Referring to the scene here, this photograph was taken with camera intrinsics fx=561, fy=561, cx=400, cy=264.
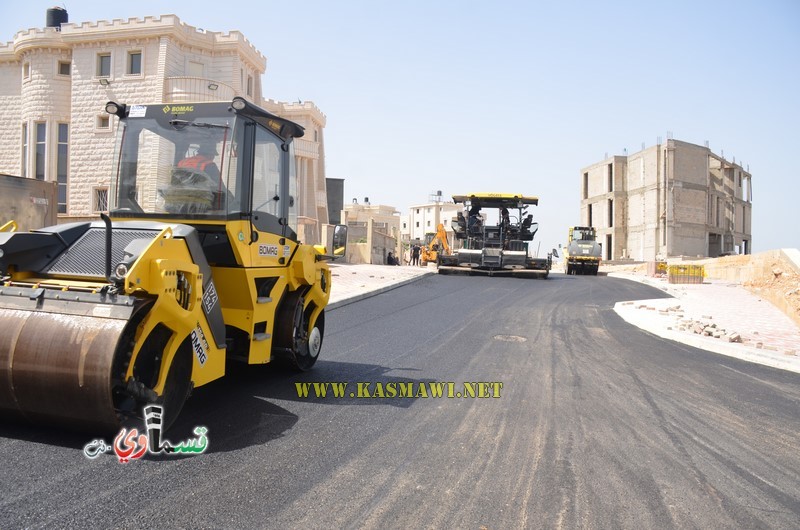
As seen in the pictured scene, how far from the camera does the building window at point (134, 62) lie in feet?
90.0

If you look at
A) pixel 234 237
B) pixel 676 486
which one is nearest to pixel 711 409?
pixel 676 486

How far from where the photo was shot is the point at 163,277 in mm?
3678

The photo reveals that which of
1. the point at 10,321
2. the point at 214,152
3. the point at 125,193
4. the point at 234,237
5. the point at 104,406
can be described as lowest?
the point at 104,406

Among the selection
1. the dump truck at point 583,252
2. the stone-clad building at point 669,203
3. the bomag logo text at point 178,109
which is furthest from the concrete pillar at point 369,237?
the stone-clad building at point 669,203

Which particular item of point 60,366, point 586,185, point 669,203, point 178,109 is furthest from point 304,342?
point 586,185

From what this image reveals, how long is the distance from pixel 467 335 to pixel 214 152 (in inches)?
220

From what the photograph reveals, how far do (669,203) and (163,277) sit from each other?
61.2m

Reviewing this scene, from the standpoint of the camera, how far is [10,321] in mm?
3678

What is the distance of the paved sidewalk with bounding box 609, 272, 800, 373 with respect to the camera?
26.9 ft

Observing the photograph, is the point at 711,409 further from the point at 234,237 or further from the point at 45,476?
the point at 45,476

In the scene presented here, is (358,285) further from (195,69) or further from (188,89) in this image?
(195,69)

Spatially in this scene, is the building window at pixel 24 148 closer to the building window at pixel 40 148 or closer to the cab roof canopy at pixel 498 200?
the building window at pixel 40 148

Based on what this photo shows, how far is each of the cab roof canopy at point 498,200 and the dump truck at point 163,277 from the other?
1955cm

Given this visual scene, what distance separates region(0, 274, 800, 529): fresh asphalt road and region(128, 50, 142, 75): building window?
84.5 feet
